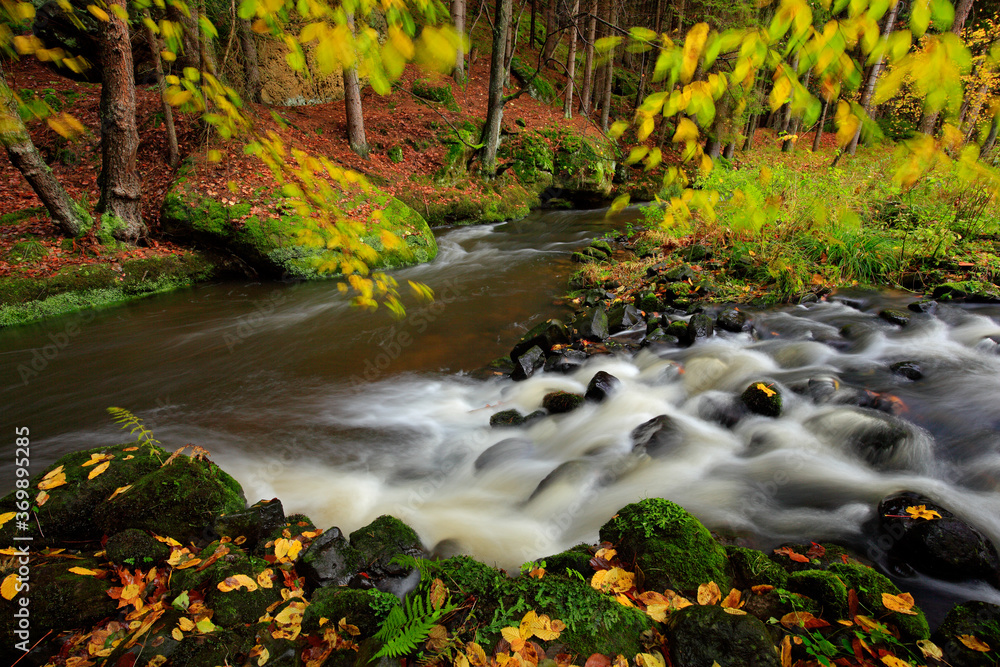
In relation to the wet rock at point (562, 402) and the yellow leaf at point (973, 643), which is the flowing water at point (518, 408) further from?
the yellow leaf at point (973, 643)

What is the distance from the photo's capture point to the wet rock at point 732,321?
237 inches

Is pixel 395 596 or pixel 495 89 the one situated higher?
Result: pixel 495 89

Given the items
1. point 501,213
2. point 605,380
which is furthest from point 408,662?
point 501,213

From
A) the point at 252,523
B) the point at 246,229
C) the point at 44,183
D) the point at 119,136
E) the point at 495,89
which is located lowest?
the point at 252,523

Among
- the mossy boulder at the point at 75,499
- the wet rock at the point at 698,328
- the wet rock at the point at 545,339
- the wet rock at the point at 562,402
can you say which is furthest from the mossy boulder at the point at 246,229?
the mossy boulder at the point at 75,499

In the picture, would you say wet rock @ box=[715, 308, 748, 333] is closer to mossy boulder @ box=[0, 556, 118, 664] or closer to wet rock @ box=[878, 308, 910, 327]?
wet rock @ box=[878, 308, 910, 327]

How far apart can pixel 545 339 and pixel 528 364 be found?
57cm

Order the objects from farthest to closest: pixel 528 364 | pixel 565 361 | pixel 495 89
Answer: pixel 495 89
pixel 565 361
pixel 528 364

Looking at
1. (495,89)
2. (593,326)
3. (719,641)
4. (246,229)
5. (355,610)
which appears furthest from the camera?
(495,89)

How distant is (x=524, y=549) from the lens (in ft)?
11.1

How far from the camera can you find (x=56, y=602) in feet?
7.20

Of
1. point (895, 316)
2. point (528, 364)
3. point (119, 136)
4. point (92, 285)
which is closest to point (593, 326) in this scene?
point (528, 364)

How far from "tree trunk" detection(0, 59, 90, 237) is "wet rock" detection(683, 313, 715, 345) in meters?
9.53

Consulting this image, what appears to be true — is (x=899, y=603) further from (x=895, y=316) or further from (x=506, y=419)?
(x=895, y=316)
